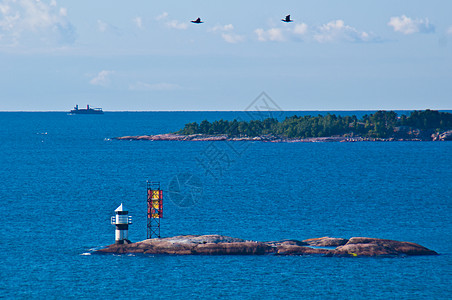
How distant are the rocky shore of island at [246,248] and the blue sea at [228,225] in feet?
2.94

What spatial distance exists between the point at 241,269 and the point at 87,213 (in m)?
34.9

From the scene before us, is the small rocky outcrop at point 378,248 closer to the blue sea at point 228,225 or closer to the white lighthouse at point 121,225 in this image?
the blue sea at point 228,225

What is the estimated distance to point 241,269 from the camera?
2438 inches

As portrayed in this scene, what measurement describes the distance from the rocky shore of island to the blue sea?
2.94 ft

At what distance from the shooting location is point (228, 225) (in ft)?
269

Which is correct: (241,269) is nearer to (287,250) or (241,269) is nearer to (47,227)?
(287,250)

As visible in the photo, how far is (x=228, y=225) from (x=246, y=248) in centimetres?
1620

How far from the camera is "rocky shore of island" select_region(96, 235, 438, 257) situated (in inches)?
2576

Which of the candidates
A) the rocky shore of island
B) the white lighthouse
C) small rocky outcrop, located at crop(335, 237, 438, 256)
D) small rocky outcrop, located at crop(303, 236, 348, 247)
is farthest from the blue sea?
small rocky outcrop, located at crop(303, 236, 348, 247)

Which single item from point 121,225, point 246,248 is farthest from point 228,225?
point 121,225

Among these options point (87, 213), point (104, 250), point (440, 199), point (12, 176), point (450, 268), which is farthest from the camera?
point (12, 176)

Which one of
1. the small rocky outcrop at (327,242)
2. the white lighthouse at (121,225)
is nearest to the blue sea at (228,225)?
the white lighthouse at (121,225)

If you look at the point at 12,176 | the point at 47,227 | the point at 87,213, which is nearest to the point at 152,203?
the point at 47,227

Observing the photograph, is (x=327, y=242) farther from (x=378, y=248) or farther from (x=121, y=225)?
(x=121, y=225)
